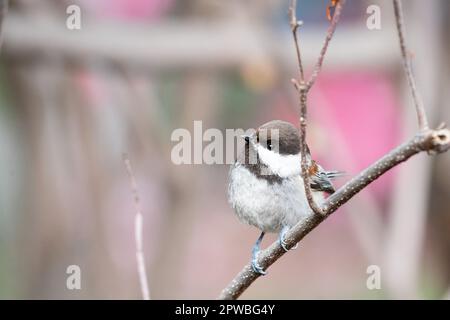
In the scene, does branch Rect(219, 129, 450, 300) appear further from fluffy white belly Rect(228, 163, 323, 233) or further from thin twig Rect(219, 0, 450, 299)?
fluffy white belly Rect(228, 163, 323, 233)

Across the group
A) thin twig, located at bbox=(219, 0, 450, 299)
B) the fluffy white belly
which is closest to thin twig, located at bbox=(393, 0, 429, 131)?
thin twig, located at bbox=(219, 0, 450, 299)

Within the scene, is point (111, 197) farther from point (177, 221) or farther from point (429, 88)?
point (429, 88)

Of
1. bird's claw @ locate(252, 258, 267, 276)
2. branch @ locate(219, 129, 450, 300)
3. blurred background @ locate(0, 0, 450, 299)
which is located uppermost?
blurred background @ locate(0, 0, 450, 299)

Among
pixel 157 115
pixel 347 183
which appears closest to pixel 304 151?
pixel 347 183

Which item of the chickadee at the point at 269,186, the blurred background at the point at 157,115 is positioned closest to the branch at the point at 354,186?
the chickadee at the point at 269,186

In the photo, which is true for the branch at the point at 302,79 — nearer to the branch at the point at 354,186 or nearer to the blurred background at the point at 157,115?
the branch at the point at 354,186

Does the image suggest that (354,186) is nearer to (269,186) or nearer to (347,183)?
(347,183)
